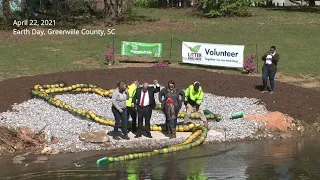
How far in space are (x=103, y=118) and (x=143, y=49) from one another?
1263 cm

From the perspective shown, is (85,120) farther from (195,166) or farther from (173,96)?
(195,166)

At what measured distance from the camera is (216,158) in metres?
16.2

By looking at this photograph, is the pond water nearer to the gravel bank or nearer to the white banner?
the gravel bank

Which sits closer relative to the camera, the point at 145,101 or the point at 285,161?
the point at 285,161

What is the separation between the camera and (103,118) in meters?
19.7

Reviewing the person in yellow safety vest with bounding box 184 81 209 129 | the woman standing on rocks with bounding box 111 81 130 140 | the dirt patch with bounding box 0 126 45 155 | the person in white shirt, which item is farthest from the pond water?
the person in white shirt

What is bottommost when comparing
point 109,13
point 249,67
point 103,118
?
point 103,118

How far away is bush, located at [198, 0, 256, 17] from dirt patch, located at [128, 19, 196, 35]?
462 cm

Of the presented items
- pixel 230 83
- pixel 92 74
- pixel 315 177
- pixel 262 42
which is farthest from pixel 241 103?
pixel 262 42

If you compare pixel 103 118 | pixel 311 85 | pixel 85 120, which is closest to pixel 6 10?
pixel 311 85

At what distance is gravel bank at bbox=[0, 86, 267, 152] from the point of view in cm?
1830

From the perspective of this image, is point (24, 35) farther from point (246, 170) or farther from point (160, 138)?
point (246, 170)

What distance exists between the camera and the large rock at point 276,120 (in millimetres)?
19891

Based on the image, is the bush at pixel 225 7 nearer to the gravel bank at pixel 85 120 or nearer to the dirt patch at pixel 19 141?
the gravel bank at pixel 85 120
